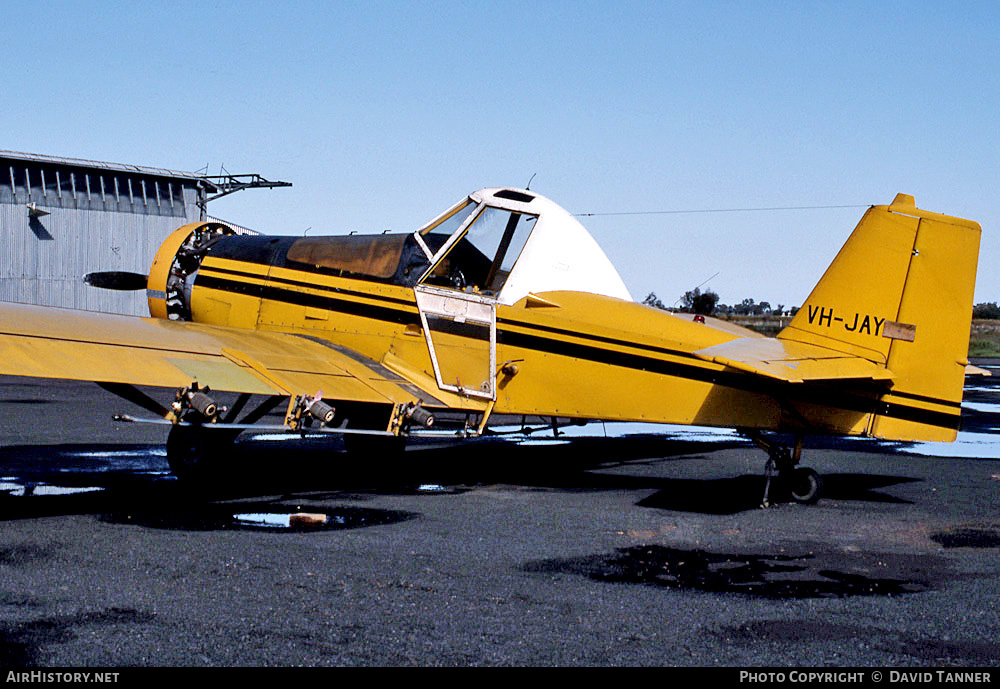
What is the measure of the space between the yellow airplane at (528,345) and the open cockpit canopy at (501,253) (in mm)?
21

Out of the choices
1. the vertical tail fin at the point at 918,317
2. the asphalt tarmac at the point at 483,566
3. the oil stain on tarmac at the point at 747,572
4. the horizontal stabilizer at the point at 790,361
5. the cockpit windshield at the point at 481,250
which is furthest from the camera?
the cockpit windshield at the point at 481,250

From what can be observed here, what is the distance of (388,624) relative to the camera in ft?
16.9

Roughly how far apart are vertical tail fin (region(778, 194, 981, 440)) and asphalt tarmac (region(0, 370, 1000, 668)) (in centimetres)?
94

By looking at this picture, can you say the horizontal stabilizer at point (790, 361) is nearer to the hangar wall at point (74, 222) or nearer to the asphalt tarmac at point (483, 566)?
the asphalt tarmac at point (483, 566)

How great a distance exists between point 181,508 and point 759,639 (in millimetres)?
5332

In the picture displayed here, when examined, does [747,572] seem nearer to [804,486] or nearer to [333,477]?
[804,486]

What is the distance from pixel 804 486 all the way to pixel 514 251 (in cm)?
370

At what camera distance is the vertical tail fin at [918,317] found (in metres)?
9.19

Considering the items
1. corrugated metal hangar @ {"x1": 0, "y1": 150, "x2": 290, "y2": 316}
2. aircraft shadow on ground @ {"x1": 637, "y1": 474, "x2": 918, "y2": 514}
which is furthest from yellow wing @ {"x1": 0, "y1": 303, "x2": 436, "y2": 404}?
corrugated metal hangar @ {"x1": 0, "y1": 150, "x2": 290, "y2": 316}

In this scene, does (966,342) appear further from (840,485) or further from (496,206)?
(496,206)

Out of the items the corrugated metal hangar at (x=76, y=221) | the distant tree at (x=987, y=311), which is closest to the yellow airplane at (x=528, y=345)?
the corrugated metal hangar at (x=76, y=221)

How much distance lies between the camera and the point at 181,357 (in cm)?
899

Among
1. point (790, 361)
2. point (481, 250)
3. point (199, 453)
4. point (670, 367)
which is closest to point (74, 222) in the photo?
point (199, 453)

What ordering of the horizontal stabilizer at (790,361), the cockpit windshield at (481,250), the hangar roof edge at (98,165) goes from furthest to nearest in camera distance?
the hangar roof edge at (98,165), the cockpit windshield at (481,250), the horizontal stabilizer at (790,361)
